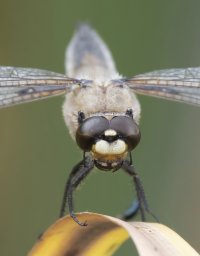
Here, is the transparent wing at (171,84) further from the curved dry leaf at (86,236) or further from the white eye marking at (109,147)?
the curved dry leaf at (86,236)

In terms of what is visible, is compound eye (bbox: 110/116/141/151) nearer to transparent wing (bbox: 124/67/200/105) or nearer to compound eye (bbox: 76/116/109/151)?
compound eye (bbox: 76/116/109/151)

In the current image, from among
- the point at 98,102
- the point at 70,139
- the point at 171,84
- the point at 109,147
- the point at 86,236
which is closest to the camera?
the point at 86,236

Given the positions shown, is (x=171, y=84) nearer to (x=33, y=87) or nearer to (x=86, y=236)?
(x=33, y=87)

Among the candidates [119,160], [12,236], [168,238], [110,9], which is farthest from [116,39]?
[168,238]

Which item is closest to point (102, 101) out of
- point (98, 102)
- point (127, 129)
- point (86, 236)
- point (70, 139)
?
point (98, 102)

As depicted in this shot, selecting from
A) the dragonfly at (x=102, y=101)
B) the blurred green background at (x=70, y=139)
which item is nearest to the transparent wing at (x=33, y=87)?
the dragonfly at (x=102, y=101)
